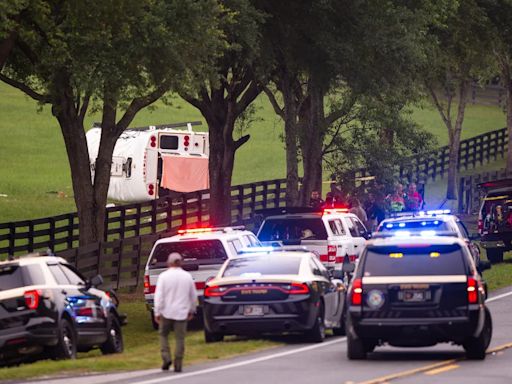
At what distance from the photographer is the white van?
171 feet

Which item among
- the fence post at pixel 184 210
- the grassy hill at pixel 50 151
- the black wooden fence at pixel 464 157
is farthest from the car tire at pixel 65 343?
the black wooden fence at pixel 464 157

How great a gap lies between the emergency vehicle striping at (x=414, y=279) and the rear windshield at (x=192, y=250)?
7.99 meters

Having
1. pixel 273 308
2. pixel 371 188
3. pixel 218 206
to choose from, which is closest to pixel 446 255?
pixel 273 308

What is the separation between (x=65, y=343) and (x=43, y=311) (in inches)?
29.0

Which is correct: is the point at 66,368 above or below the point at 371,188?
below

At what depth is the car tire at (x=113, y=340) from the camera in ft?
75.9

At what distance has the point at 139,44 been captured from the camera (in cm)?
3016

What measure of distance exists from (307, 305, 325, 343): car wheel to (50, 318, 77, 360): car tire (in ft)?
12.0

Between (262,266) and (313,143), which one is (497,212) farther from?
(262,266)

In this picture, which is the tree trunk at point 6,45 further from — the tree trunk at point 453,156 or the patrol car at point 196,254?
the tree trunk at point 453,156

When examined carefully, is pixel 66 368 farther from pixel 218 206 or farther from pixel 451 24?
pixel 451 24

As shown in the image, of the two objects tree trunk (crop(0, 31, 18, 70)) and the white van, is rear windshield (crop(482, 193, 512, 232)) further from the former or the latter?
the white van

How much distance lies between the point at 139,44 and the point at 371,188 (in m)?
17.4

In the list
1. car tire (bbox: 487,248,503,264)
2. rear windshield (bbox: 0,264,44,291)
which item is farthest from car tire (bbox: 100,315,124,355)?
car tire (bbox: 487,248,503,264)
